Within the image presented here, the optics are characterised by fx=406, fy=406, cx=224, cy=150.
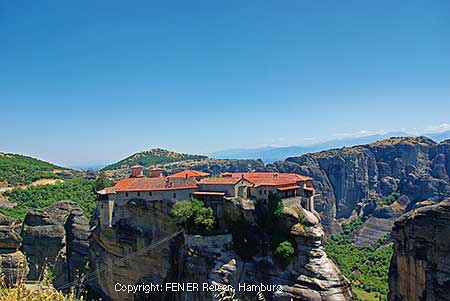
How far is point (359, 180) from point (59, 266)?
114 m

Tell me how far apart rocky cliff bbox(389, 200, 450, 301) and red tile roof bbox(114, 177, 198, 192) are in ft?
61.8

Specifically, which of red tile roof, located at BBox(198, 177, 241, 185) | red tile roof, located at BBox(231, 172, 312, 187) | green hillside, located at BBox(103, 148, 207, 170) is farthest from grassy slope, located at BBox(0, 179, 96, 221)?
green hillside, located at BBox(103, 148, 207, 170)

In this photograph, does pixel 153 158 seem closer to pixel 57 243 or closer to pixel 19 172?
pixel 19 172

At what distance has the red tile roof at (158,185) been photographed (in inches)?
1551

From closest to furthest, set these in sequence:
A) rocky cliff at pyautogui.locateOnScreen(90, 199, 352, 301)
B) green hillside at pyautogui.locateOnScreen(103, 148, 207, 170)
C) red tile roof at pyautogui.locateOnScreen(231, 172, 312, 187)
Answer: rocky cliff at pyautogui.locateOnScreen(90, 199, 352, 301), red tile roof at pyautogui.locateOnScreen(231, 172, 312, 187), green hillside at pyautogui.locateOnScreen(103, 148, 207, 170)

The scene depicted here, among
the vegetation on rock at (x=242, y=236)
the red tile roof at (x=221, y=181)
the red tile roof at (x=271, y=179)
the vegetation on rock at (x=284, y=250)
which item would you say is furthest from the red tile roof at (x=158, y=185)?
the vegetation on rock at (x=284, y=250)

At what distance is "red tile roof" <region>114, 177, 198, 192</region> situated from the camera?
39.4 m

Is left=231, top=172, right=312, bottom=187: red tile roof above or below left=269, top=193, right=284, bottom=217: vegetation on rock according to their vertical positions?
above

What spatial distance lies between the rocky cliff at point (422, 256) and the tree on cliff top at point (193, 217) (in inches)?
605

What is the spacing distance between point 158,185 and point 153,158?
466 feet

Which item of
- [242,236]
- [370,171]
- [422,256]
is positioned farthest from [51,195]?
[370,171]

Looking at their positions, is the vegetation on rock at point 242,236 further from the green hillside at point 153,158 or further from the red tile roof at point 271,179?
the green hillside at point 153,158

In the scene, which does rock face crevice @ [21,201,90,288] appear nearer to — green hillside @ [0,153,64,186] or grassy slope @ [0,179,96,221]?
grassy slope @ [0,179,96,221]

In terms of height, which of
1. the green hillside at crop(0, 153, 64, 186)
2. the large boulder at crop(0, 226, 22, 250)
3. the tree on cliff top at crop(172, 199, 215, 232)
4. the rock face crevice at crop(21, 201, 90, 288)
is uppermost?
the green hillside at crop(0, 153, 64, 186)
